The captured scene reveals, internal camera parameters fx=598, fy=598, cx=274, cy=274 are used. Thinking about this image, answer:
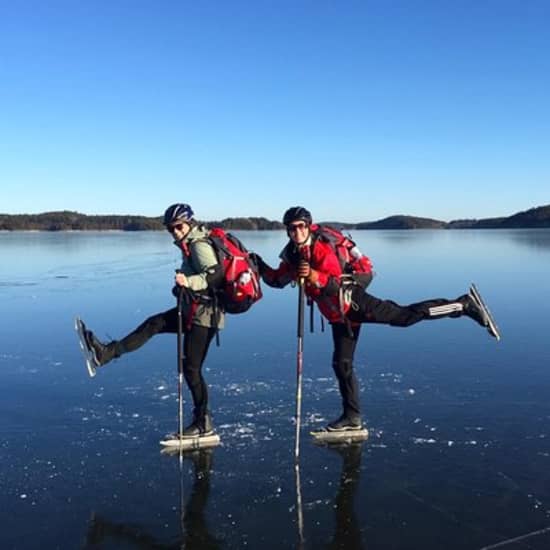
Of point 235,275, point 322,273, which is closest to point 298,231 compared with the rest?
point 322,273

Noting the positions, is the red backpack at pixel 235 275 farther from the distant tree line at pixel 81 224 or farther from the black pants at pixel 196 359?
the distant tree line at pixel 81 224

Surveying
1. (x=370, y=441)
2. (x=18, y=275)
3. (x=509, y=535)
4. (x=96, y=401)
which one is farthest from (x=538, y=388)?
(x=18, y=275)

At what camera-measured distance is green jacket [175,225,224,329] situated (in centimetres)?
523

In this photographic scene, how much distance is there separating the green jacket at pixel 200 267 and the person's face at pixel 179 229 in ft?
0.12

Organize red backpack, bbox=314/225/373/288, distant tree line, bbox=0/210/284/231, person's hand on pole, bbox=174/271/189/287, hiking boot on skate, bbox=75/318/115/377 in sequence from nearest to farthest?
person's hand on pole, bbox=174/271/189/287, red backpack, bbox=314/225/373/288, hiking boot on skate, bbox=75/318/115/377, distant tree line, bbox=0/210/284/231

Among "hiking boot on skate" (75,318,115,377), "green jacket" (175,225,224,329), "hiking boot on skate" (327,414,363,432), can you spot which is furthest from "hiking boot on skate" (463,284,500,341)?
"hiking boot on skate" (75,318,115,377)

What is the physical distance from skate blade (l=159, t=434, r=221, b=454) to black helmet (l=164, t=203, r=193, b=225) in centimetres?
187

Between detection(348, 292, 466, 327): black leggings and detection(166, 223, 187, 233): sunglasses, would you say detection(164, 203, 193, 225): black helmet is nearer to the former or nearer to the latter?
detection(166, 223, 187, 233): sunglasses

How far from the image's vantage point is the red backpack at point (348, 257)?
546 cm

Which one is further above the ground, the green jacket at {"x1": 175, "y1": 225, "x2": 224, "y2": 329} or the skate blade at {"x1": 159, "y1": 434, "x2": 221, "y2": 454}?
the green jacket at {"x1": 175, "y1": 225, "x2": 224, "y2": 329}

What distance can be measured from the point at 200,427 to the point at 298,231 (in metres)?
1.96

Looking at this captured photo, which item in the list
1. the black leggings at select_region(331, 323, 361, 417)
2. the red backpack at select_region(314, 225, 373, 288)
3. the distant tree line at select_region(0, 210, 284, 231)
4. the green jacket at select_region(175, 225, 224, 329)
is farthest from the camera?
the distant tree line at select_region(0, 210, 284, 231)

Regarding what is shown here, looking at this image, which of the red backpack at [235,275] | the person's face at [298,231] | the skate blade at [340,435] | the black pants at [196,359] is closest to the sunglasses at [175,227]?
the red backpack at [235,275]

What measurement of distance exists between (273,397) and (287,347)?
2573mm
